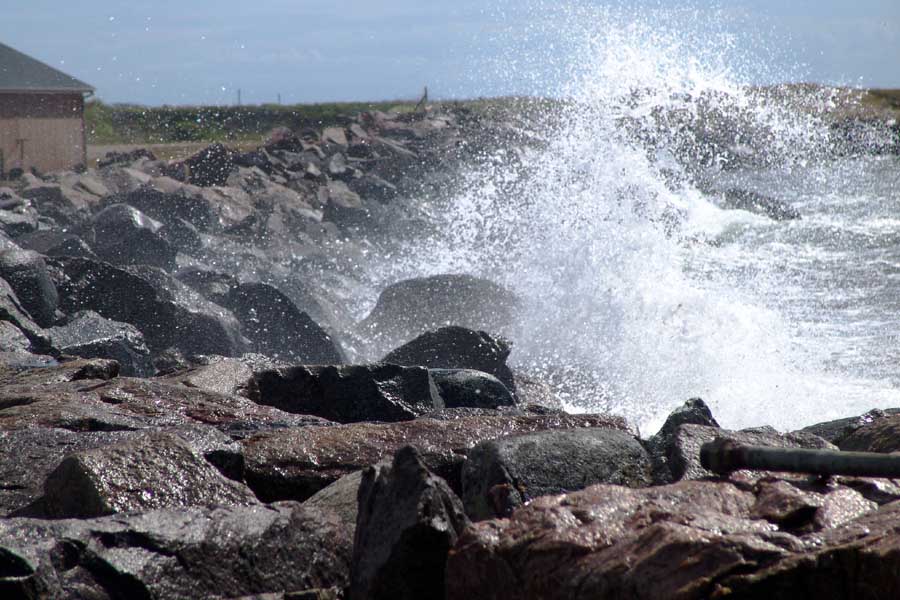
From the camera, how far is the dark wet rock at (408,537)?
2.51 m

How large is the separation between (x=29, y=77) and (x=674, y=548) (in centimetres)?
2711

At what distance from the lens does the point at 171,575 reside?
8.74 feet

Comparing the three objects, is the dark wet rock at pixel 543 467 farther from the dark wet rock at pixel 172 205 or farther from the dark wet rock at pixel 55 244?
the dark wet rock at pixel 172 205

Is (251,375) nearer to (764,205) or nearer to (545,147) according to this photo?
(545,147)

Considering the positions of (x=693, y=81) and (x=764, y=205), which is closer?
(x=764, y=205)

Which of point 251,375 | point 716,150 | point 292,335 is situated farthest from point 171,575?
point 716,150

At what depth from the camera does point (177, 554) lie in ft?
8.88

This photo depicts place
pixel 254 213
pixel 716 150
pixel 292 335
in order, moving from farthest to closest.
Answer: pixel 716 150 → pixel 254 213 → pixel 292 335

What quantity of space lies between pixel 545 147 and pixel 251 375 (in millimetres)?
21458

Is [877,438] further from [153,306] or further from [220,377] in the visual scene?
[153,306]

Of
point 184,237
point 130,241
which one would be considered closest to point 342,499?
point 130,241

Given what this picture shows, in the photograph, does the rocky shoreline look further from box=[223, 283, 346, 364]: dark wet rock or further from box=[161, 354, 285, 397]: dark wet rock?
box=[223, 283, 346, 364]: dark wet rock

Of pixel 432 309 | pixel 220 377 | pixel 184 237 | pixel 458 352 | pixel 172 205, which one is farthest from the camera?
pixel 172 205

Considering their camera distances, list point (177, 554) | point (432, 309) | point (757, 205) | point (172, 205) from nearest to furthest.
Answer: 1. point (177, 554)
2. point (432, 309)
3. point (172, 205)
4. point (757, 205)
